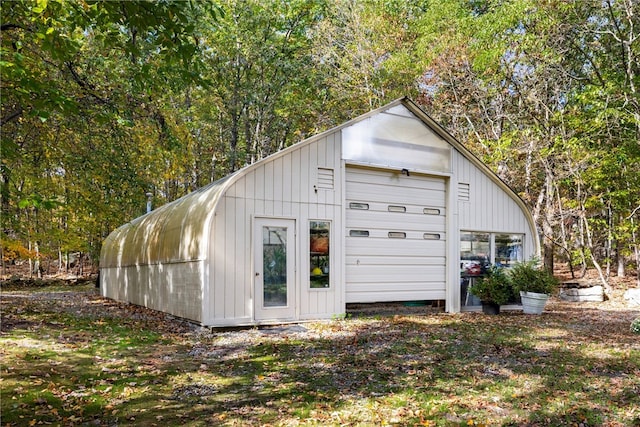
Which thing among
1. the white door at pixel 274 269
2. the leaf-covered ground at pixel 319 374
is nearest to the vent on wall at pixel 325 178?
the white door at pixel 274 269

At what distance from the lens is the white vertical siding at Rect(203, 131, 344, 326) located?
8.64 metres

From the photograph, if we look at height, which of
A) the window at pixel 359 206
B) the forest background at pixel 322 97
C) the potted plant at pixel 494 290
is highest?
the forest background at pixel 322 97

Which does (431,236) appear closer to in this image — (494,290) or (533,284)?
(494,290)

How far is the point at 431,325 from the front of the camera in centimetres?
938

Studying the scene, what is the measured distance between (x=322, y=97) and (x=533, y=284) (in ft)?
45.8

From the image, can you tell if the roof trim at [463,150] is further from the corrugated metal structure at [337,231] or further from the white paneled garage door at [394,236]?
the white paneled garage door at [394,236]

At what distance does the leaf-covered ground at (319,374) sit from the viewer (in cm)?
425

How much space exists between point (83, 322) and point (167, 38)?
283 inches

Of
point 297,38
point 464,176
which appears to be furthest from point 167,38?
point 297,38

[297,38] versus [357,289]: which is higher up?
[297,38]

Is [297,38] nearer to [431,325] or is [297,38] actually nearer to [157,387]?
[431,325]

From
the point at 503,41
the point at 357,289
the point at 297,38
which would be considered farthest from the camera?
the point at 297,38

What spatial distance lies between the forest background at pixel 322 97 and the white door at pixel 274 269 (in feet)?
7.89

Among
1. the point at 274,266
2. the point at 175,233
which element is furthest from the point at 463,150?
the point at 175,233
